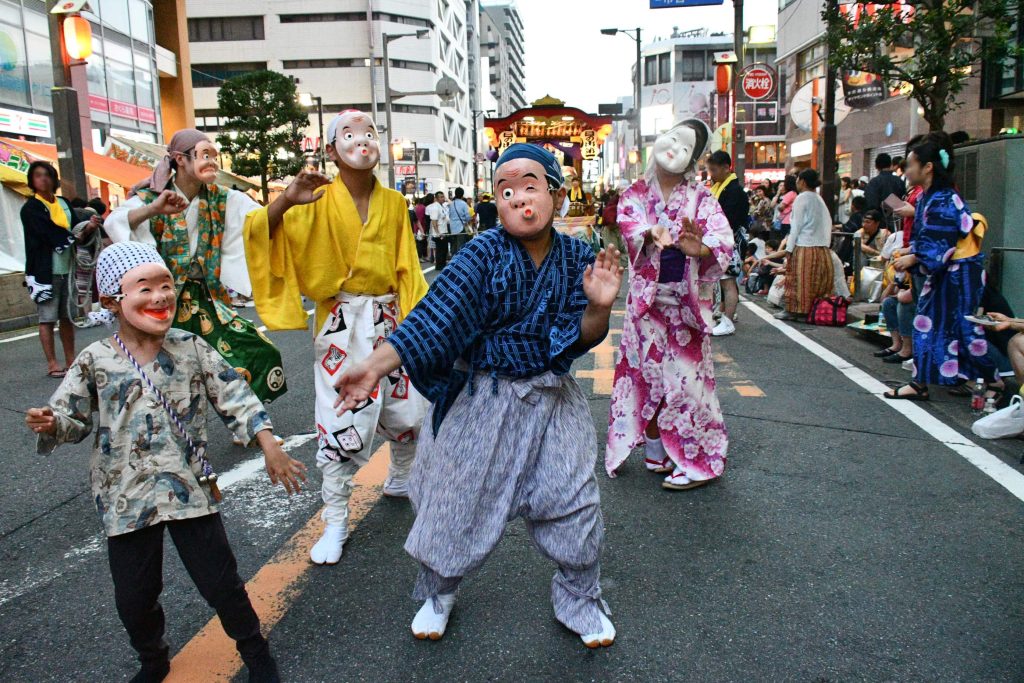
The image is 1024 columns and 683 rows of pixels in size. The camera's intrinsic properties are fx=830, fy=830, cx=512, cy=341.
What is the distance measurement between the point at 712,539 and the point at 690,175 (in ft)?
5.95

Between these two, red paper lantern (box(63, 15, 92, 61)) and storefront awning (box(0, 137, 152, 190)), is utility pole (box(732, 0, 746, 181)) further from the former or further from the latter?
storefront awning (box(0, 137, 152, 190))

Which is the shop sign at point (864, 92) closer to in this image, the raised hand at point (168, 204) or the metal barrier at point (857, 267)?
the metal barrier at point (857, 267)

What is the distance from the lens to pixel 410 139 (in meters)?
67.2

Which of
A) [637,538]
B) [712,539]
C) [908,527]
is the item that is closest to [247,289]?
[637,538]

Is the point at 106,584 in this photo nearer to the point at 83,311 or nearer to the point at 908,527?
the point at 908,527

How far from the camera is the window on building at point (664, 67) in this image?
68.9 m

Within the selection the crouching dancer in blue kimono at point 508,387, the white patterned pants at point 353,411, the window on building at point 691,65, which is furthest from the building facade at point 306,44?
the crouching dancer in blue kimono at point 508,387

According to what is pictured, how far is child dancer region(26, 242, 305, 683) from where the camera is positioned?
7.62 feet

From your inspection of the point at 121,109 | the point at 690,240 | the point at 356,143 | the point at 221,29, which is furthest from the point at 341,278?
the point at 221,29

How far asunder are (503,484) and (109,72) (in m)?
26.8

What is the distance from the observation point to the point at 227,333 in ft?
14.2

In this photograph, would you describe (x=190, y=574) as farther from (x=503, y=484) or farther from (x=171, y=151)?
(x=171, y=151)

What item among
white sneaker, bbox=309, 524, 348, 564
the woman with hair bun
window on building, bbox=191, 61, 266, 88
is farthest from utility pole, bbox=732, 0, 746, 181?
window on building, bbox=191, 61, 266, 88

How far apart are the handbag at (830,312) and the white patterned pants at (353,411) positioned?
23.7ft
